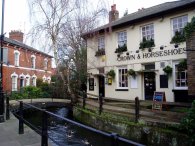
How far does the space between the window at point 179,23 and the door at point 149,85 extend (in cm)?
336

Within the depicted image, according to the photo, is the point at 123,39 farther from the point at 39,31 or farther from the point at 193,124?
the point at 193,124

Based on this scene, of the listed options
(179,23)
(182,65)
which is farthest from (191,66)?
(179,23)

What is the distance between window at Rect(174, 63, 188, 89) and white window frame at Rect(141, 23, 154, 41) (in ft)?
9.78

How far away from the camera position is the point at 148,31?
55.0 feet

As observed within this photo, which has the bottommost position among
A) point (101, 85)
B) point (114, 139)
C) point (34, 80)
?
point (114, 139)

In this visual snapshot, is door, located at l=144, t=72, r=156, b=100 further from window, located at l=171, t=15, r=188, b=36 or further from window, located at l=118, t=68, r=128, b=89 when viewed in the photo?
window, located at l=171, t=15, r=188, b=36

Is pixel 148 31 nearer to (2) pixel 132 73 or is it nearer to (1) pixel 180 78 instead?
(2) pixel 132 73

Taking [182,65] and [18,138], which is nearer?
[18,138]

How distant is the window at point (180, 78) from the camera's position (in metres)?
14.5

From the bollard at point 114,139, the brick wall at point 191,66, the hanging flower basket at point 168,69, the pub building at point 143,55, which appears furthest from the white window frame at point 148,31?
the bollard at point 114,139

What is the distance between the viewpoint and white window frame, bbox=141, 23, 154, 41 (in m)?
16.5

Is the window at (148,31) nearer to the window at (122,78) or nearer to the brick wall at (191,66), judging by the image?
the window at (122,78)

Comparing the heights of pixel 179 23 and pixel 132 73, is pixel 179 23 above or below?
above

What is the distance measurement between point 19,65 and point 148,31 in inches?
805
